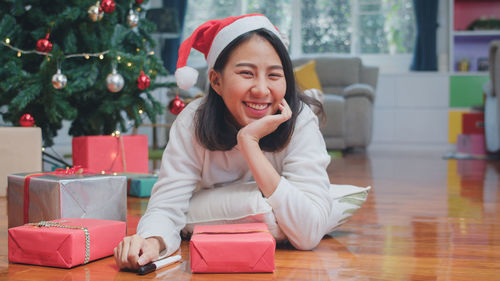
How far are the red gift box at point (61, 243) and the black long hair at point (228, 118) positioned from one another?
32cm

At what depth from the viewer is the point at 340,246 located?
4.51 feet

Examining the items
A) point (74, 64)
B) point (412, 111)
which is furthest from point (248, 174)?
point (412, 111)

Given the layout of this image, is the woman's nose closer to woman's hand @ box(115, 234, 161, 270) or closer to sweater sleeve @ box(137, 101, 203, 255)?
sweater sleeve @ box(137, 101, 203, 255)

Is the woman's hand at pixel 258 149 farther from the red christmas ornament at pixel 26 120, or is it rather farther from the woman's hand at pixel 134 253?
the red christmas ornament at pixel 26 120

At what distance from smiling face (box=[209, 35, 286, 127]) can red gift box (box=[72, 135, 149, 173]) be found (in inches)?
50.2

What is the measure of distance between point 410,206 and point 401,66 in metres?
4.42

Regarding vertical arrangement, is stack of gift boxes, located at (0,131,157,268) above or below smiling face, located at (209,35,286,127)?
below

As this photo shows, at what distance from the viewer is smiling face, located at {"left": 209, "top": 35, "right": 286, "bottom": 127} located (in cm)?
121

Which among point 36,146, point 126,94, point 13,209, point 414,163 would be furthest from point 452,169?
point 13,209

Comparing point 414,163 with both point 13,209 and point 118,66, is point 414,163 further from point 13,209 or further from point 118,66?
point 13,209

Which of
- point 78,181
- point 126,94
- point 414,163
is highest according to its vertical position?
point 126,94

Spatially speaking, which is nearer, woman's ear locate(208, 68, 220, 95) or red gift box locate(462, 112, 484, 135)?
woman's ear locate(208, 68, 220, 95)

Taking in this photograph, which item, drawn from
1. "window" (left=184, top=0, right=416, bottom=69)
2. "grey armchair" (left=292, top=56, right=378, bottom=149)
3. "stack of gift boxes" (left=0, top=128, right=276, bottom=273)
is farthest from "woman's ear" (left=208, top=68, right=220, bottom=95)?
"window" (left=184, top=0, right=416, bottom=69)

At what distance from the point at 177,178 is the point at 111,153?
4.01ft
